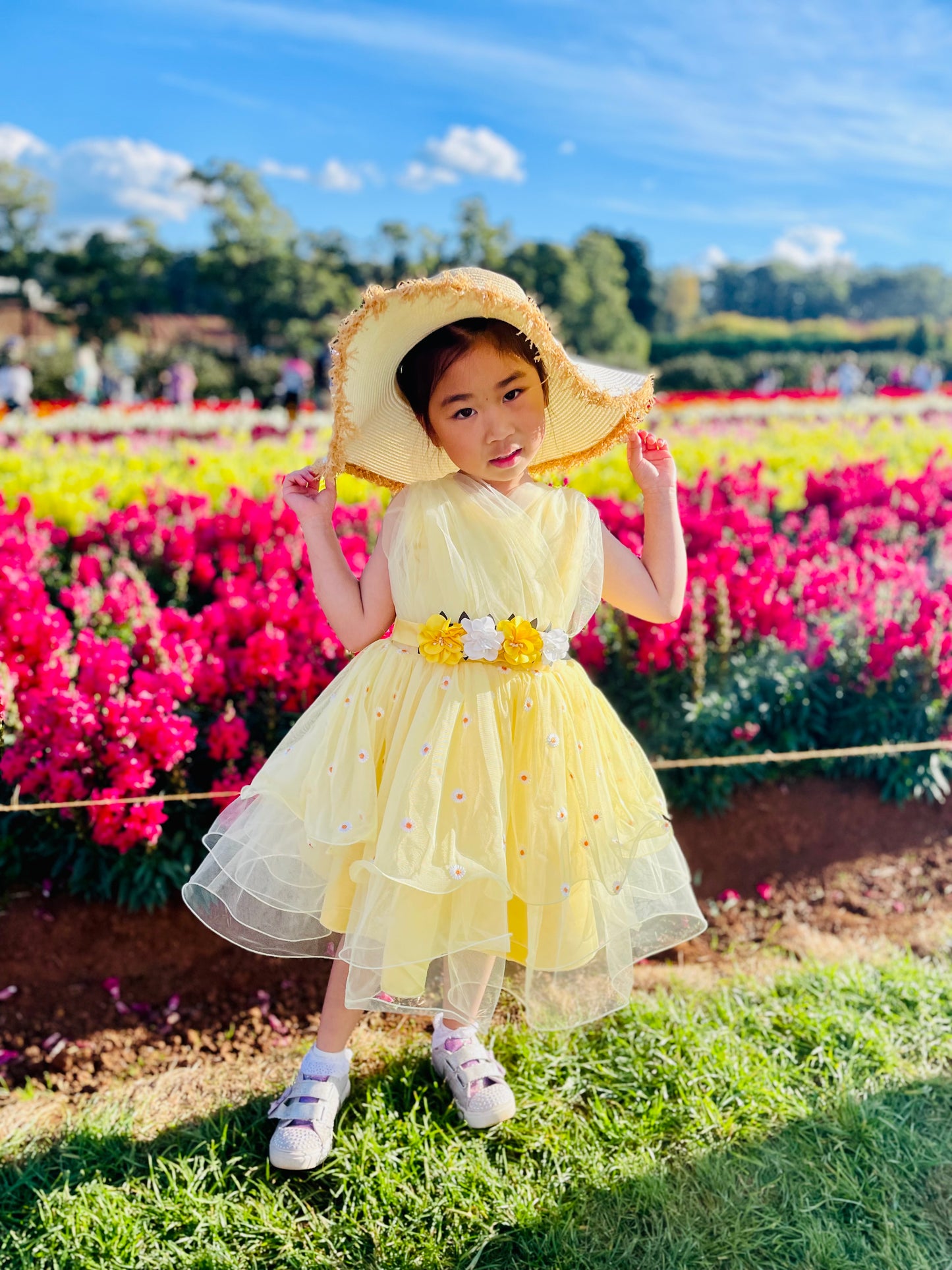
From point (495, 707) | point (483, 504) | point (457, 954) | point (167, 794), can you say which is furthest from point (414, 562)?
point (167, 794)

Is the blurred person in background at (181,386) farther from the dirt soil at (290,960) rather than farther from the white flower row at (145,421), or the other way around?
the dirt soil at (290,960)

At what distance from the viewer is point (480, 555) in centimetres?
179

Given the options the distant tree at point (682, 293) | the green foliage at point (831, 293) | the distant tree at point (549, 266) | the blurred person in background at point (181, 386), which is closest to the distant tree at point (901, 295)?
the green foliage at point (831, 293)

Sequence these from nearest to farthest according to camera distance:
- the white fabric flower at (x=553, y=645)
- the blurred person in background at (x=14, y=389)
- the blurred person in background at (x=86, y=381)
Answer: the white fabric flower at (x=553, y=645)
the blurred person in background at (x=14, y=389)
the blurred person in background at (x=86, y=381)

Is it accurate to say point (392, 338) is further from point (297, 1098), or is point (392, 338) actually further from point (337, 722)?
point (297, 1098)

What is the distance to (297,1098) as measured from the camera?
1.96 meters

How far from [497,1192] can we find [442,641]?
103cm

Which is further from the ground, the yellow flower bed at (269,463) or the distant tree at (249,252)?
the distant tree at (249,252)

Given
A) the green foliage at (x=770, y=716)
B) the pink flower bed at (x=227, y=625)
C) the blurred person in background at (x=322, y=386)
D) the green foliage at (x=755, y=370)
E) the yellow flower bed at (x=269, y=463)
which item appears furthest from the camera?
the green foliage at (x=755, y=370)

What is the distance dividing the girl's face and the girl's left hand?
226 mm

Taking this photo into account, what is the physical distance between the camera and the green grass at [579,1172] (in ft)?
5.78

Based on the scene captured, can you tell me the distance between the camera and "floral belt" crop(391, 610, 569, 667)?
1.75 metres

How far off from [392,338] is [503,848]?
881 millimetres

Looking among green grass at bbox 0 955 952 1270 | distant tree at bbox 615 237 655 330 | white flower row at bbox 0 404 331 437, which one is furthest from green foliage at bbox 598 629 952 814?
distant tree at bbox 615 237 655 330
